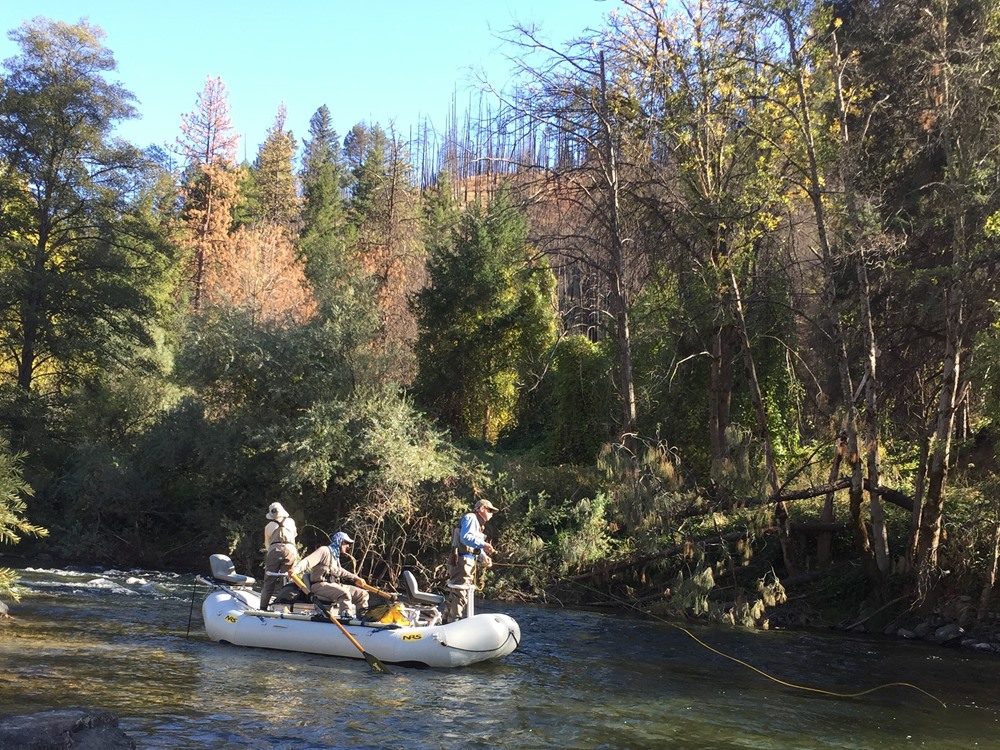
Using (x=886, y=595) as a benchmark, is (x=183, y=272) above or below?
above

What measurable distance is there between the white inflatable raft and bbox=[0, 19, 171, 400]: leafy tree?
15.7m

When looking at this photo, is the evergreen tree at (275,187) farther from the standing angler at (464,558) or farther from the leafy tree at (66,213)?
the standing angler at (464,558)

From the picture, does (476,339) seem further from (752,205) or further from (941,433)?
(941,433)

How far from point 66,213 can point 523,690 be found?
72.5 ft

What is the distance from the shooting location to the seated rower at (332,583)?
44.1ft

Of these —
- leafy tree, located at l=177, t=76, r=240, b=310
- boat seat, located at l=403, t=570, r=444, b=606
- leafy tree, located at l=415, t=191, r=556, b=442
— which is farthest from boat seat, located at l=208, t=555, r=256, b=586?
leafy tree, located at l=177, t=76, r=240, b=310

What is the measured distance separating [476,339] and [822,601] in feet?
52.2

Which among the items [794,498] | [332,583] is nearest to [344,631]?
[332,583]

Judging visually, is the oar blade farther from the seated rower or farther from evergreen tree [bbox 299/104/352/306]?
evergreen tree [bbox 299/104/352/306]

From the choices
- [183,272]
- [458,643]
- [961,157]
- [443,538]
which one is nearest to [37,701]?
[458,643]

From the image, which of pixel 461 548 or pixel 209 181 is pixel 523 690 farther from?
pixel 209 181

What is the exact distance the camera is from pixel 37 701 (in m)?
9.28

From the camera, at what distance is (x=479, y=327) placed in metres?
31.1

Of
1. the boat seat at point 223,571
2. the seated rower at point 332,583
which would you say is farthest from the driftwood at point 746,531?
the boat seat at point 223,571
